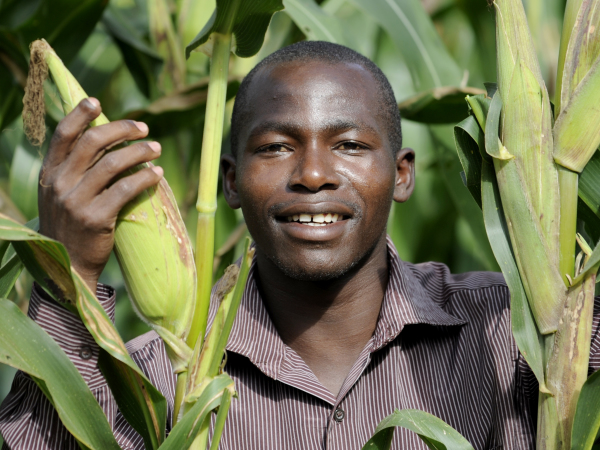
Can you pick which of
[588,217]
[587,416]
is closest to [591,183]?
[588,217]

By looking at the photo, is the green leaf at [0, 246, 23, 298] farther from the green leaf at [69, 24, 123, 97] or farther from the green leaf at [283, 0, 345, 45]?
the green leaf at [69, 24, 123, 97]

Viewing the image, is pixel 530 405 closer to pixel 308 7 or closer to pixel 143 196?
pixel 143 196

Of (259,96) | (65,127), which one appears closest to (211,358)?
(65,127)

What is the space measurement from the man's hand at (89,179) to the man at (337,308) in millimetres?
310

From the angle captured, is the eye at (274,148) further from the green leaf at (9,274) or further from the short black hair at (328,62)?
the green leaf at (9,274)

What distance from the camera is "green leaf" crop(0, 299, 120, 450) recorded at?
0.76 m

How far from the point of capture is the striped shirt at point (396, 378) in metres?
1.12

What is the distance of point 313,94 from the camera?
1.20 meters

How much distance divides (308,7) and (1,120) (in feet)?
3.08

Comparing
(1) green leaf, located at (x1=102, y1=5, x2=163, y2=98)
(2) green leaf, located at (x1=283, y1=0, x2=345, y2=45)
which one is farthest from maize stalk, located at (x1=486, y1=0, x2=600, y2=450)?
(1) green leaf, located at (x1=102, y1=5, x2=163, y2=98)

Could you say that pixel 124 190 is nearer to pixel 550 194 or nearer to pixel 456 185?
pixel 550 194

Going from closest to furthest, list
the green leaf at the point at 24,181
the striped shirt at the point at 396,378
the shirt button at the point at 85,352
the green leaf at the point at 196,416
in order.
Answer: the green leaf at the point at 196,416
the shirt button at the point at 85,352
the striped shirt at the point at 396,378
the green leaf at the point at 24,181

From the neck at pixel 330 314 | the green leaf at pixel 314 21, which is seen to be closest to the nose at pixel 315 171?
the neck at pixel 330 314

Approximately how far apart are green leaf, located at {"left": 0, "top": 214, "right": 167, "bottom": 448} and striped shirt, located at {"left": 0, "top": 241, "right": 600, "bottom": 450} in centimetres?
31
